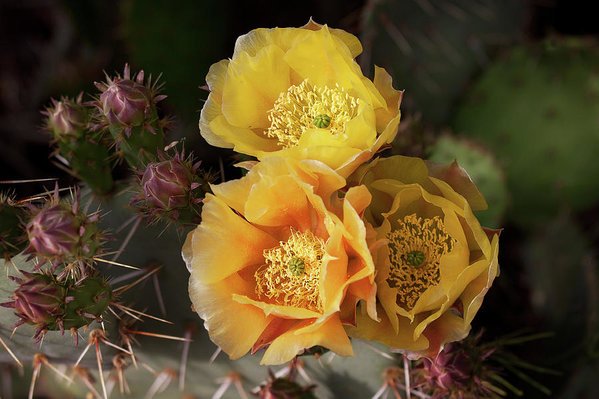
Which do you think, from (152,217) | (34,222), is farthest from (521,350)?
(34,222)

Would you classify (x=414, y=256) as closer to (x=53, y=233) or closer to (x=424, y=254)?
(x=424, y=254)

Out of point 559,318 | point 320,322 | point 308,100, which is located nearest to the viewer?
point 320,322

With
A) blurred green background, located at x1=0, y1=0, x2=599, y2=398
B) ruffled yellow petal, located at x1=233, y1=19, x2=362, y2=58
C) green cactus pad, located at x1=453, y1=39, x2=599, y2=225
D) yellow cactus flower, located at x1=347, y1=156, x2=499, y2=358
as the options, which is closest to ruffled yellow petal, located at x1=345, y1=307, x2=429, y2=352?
yellow cactus flower, located at x1=347, y1=156, x2=499, y2=358

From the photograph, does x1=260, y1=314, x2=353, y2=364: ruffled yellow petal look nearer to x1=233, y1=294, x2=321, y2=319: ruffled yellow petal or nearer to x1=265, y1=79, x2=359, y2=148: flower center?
x1=233, y1=294, x2=321, y2=319: ruffled yellow petal

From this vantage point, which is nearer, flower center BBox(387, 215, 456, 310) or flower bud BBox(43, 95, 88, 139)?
flower center BBox(387, 215, 456, 310)

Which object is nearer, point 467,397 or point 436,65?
point 467,397

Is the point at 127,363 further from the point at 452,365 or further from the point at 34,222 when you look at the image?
the point at 452,365
